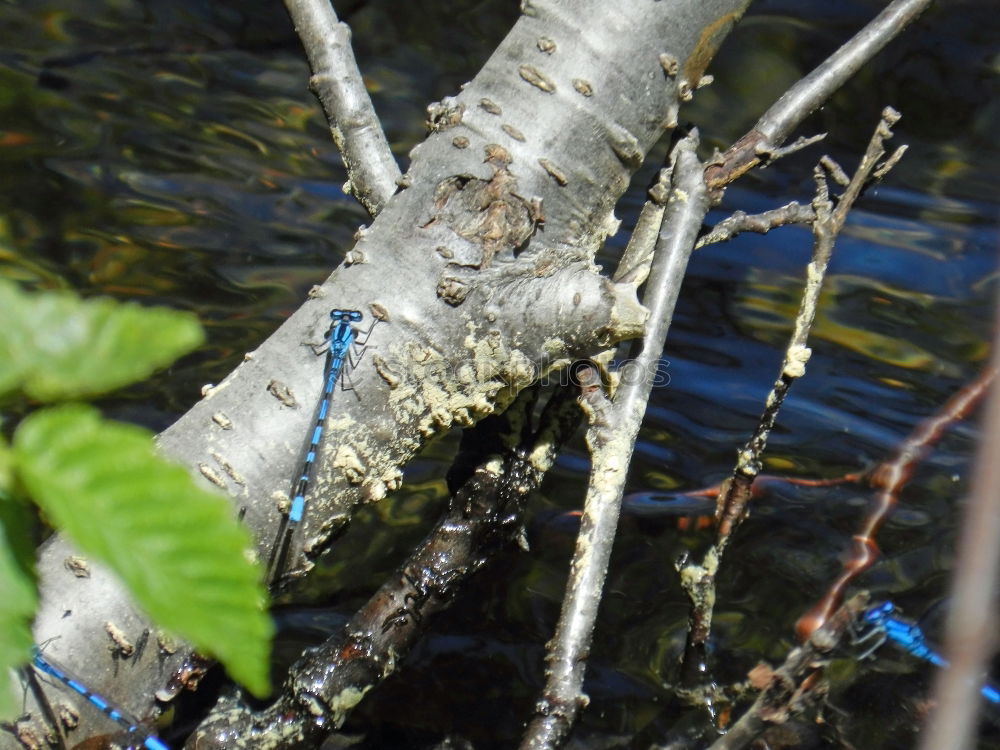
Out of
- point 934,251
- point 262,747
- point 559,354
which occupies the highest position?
point 934,251

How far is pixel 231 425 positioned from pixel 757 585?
154 centimetres

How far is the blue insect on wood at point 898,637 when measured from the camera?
6.98 ft

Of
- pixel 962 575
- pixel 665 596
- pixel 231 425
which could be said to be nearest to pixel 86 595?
pixel 231 425

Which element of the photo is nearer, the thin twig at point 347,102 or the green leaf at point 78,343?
the green leaf at point 78,343

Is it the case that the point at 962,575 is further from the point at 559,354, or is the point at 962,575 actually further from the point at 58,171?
the point at 58,171

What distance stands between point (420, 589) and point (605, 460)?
491 millimetres

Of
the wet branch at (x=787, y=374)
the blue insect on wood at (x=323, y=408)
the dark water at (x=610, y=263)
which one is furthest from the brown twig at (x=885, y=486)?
the blue insect on wood at (x=323, y=408)

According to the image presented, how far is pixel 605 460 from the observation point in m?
1.72

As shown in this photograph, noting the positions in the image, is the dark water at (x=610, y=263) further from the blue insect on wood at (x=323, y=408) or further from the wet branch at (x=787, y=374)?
the blue insect on wood at (x=323, y=408)

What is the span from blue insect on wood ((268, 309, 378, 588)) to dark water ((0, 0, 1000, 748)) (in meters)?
0.74

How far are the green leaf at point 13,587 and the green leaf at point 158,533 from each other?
0.04 metres

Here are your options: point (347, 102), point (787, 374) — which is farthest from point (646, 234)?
point (347, 102)

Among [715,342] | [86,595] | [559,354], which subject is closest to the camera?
[86,595]

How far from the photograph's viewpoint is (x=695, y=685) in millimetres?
2189
